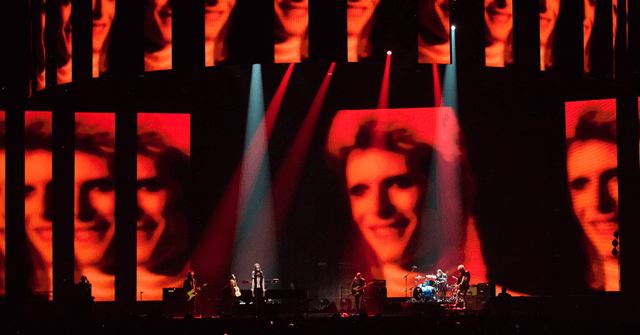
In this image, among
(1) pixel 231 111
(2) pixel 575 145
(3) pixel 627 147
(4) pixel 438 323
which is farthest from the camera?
(1) pixel 231 111

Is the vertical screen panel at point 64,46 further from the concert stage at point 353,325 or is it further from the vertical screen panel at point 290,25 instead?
the concert stage at point 353,325

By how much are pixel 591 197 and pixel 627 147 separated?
1587 mm

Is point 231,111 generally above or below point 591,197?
above

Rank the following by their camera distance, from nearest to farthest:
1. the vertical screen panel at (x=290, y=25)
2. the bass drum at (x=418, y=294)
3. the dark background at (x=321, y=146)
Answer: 1. the vertical screen panel at (x=290, y=25)
2. the dark background at (x=321, y=146)
3. the bass drum at (x=418, y=294)

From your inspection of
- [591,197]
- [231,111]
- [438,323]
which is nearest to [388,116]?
[231,111]

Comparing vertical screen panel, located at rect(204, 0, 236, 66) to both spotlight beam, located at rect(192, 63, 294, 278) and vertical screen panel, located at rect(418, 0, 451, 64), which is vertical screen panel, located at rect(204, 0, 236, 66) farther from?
spotlight beam, located at rect(192, 63, 294, 278)

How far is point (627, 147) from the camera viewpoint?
16.9 m

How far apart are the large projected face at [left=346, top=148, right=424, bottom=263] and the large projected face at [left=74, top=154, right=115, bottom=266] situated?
6279 millimetres

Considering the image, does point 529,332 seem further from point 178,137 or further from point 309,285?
point 178,137

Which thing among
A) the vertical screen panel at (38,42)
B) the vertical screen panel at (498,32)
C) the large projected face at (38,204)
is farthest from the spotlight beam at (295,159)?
the vertical screen panel at (498,32)

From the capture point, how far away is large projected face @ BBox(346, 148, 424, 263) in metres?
19.1

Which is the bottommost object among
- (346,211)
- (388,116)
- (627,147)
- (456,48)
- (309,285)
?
(309,285)

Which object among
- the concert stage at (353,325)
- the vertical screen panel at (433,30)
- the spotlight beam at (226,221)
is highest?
the vertical screen panel at (433,30)

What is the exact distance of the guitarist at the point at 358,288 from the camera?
17.3m
